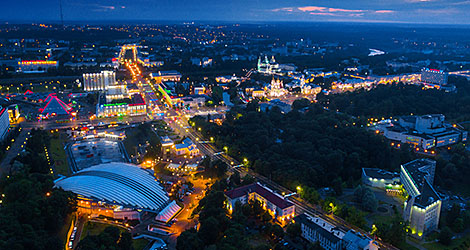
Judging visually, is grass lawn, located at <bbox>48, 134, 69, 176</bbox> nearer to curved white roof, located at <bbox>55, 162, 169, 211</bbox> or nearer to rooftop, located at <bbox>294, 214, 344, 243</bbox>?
curved white roof, located at <bbox>55, 162, 169, 211</bbox>

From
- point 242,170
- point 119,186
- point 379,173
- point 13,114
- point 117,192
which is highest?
point 13,114

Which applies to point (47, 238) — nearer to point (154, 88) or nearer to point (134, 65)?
point (154, 88)

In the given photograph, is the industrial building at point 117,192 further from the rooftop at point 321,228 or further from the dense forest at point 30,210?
the rooftop at point 321,228

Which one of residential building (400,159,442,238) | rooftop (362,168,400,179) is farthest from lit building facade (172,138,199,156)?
residential building (400,159,442,238)

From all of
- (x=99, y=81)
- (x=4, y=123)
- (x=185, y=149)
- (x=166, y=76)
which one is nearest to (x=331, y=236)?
(x=185, y=149)

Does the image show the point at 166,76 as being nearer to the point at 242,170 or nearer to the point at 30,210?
the point at 242,170
